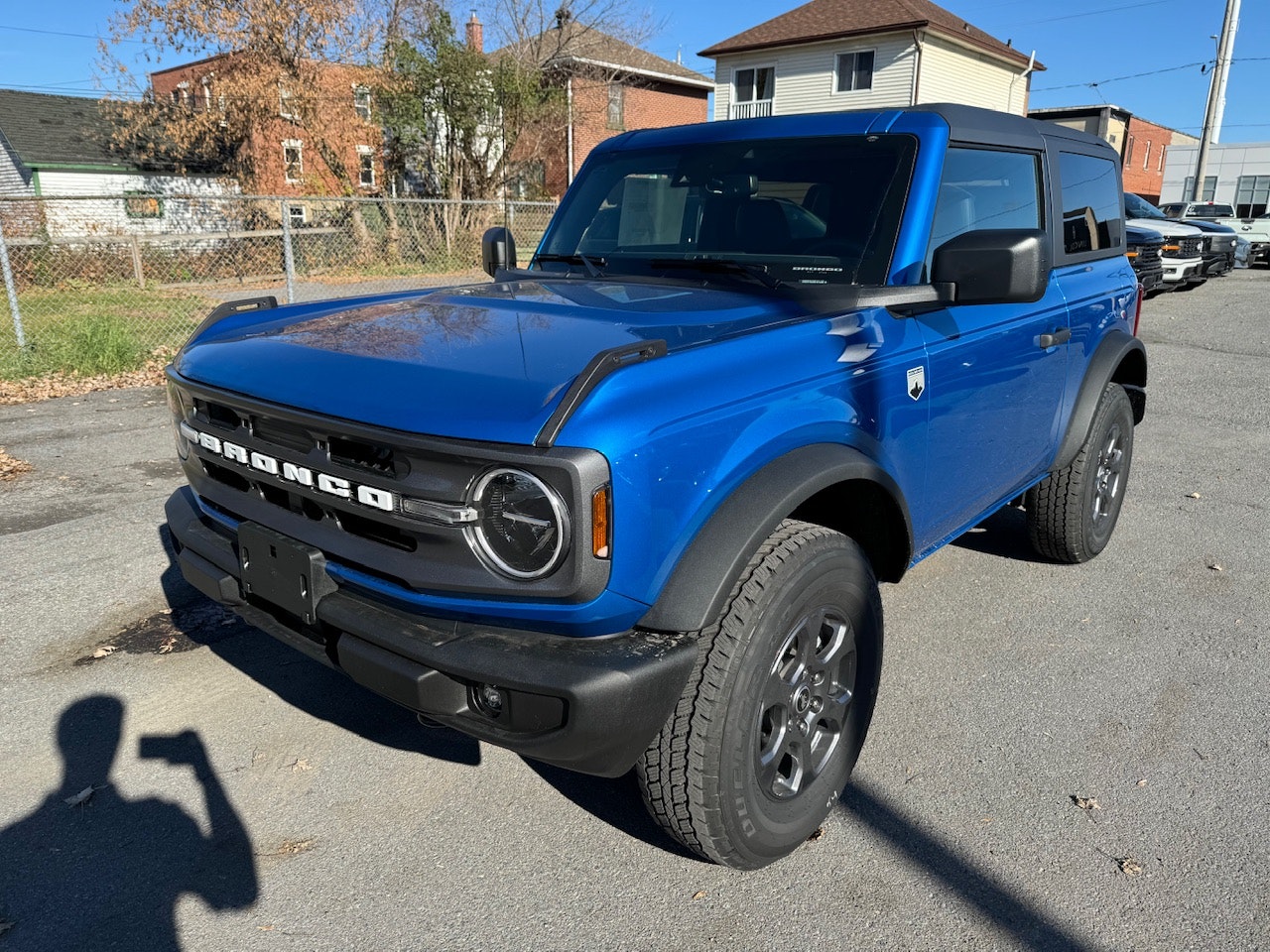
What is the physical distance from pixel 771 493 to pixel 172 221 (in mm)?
24705

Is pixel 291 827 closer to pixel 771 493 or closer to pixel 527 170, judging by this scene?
pixel 771 493

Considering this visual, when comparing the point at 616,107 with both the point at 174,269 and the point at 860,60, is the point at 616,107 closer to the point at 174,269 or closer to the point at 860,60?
the point at 860,60

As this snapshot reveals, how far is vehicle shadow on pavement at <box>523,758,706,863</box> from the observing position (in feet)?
8.57

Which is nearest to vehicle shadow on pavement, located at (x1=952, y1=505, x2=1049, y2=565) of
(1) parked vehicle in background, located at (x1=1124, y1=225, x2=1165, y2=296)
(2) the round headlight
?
(2) the round headlight

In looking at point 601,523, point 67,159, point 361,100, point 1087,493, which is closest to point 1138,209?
point 1087,493

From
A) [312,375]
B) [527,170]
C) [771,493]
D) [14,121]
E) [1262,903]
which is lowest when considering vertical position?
[1262,903]

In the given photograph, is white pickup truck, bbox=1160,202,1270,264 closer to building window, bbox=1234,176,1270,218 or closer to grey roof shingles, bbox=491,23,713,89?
grey roof shingles, bbox=491,23,713,89

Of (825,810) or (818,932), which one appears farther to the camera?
(825,810)

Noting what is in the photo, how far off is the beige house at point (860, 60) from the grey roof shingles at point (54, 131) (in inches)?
803

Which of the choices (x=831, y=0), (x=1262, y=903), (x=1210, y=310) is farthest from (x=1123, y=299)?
(x=831, y=0)

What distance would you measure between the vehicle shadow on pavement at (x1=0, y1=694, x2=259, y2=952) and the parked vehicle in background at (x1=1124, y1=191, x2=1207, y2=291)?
54.2ft

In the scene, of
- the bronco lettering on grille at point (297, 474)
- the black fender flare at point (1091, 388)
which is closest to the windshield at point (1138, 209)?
the black fender flare at point (1091, 388)

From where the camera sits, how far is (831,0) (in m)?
32.2

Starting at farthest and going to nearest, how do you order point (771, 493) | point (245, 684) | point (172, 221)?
point (172, 221), point (245, 684), point (771, 493)
